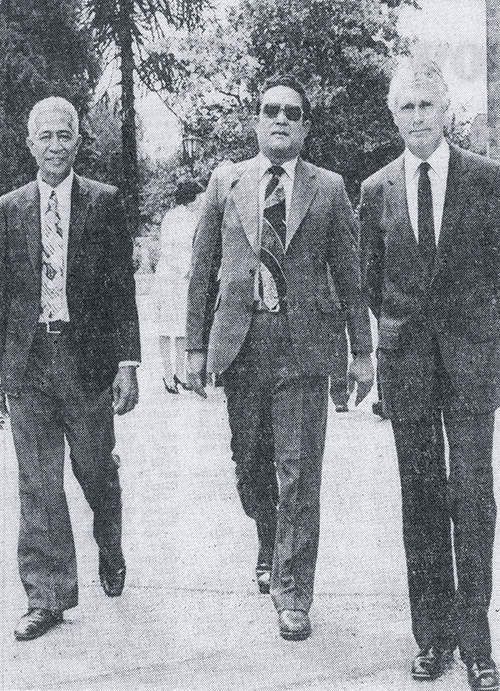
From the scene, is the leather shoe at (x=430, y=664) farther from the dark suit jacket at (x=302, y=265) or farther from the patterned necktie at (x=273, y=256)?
the patterned necktie at (x=273, y=256)

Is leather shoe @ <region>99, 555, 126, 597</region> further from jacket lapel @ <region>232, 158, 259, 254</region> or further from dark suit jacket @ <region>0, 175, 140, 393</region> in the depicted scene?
jacket lapel @ <region>232, 158, 259, 254</region>

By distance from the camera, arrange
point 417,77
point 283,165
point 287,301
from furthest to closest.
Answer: point 283,165, point 287,301, point 417,77

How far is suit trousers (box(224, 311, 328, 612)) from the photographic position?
4.92 metres

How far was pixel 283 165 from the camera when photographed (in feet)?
16.7

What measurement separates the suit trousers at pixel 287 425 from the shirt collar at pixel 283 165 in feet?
1.90

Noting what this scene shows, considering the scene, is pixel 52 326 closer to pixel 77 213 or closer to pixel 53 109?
pixel 77 213

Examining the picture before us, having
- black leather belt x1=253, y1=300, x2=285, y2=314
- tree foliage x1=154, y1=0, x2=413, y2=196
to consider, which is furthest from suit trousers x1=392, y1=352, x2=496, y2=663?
tree foliage x1=154, y1=0, x2=413, y2=196

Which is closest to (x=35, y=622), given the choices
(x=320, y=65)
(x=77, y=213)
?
(x=77, y=213)

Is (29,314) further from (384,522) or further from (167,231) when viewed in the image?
(167,231)

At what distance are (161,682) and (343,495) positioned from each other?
329 cm

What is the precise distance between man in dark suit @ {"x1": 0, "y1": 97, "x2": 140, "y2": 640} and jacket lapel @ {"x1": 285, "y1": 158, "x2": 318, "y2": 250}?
0.78 metres

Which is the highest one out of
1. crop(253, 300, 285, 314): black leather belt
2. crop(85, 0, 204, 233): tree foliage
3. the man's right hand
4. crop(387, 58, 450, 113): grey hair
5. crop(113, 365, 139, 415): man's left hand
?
crop(85, 0, 204, 233): tree foliage

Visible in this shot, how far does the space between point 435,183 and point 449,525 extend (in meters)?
1.22

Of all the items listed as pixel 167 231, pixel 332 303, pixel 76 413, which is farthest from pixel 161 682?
pixel 167 231
